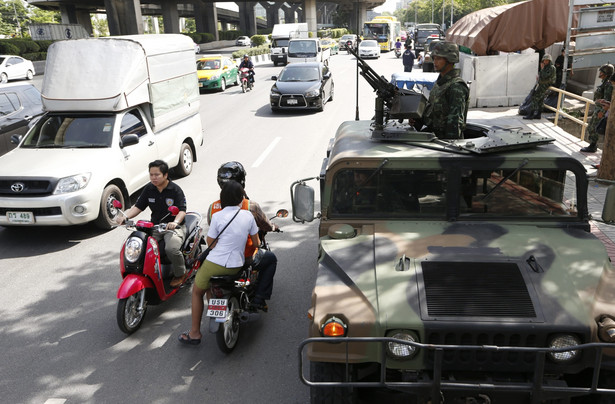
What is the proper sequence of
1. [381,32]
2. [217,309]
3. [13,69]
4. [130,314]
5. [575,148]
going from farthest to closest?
1. [381,32]
2. [13,69]
3. [575,148]
4. [130,314]
5. [217,309]

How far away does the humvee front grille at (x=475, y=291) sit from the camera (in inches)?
139

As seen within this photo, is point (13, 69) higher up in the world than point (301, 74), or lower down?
higher up

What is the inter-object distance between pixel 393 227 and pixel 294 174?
7.14 metres

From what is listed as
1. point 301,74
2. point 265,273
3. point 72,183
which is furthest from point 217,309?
point 301,74

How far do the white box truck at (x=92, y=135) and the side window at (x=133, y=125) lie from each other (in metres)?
0.02

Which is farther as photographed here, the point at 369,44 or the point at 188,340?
the point at 369,44

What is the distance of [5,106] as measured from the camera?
486 inches

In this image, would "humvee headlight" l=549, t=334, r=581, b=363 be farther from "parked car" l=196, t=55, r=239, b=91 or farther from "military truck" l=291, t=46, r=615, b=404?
"parked car" l=196, t=55, r=239, b=91

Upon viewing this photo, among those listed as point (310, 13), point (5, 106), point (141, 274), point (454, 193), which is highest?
point (310, 13)

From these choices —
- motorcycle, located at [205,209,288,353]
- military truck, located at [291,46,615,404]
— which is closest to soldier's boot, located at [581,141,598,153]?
military truck, located at [291,46,615,404]


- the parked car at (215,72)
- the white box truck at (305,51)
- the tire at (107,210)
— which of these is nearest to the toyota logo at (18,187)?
the tire at (107,210)

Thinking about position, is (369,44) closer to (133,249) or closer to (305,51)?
(305,51)

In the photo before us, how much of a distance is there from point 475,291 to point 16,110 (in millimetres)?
12165

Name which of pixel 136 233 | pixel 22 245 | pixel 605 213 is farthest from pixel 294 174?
pixel 605 213
